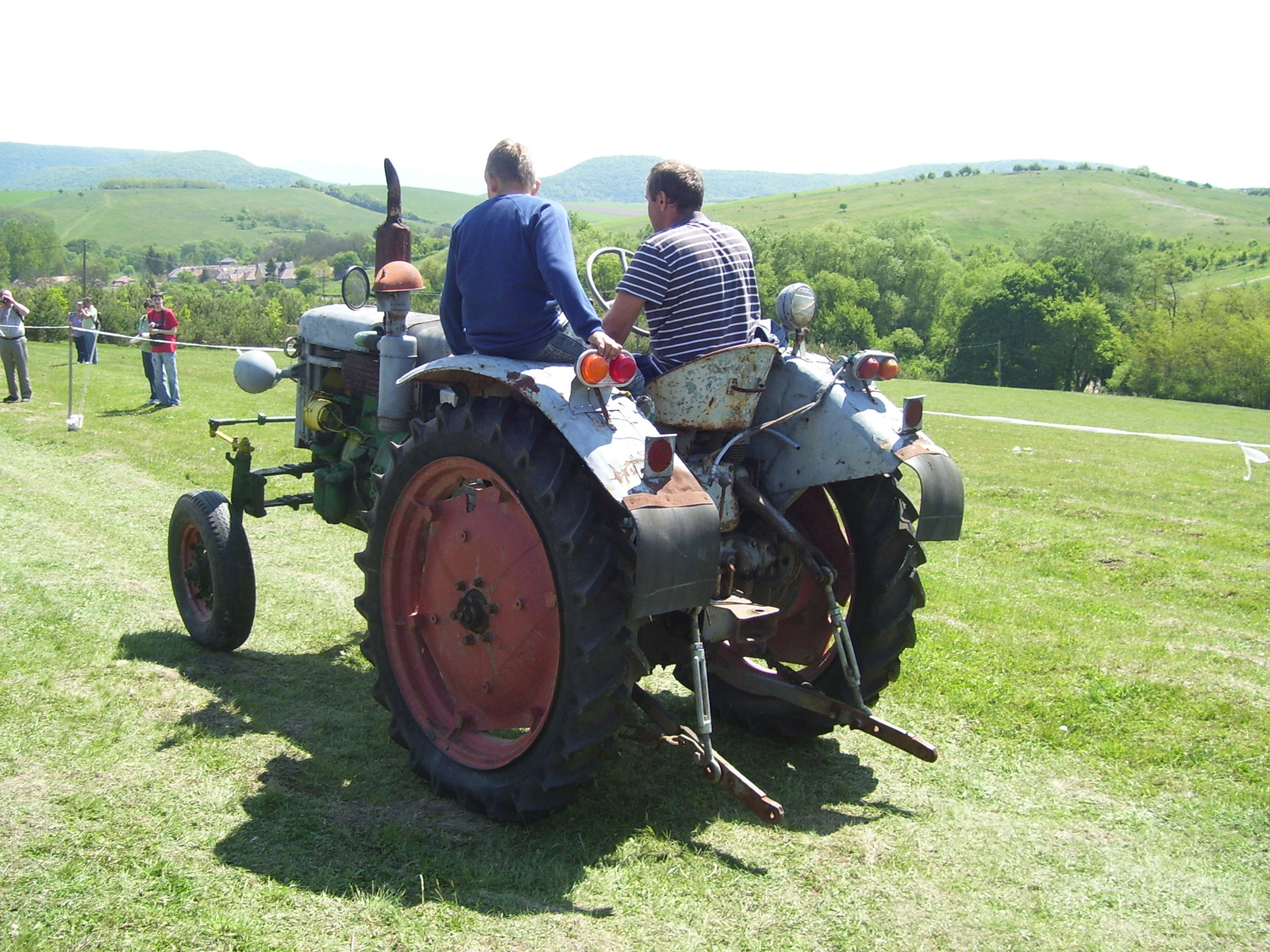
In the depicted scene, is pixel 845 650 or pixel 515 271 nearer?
pixel 515 271

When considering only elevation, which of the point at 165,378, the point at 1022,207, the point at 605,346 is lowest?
the point at 165,378

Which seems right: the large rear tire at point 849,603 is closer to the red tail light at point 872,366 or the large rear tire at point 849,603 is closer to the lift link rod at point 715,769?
the red tail light at point 872,366

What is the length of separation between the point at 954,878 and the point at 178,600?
4103 mm

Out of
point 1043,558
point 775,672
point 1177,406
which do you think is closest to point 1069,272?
point 1177,406

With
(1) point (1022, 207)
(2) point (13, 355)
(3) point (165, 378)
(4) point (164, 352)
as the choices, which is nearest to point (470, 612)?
(4) point (164, 352)

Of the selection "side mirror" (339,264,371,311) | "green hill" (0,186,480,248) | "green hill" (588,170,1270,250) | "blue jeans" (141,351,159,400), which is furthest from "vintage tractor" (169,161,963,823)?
"green hill" (0,186,480,248)

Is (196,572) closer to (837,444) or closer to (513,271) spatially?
(513,271)

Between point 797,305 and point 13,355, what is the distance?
49.6 feet

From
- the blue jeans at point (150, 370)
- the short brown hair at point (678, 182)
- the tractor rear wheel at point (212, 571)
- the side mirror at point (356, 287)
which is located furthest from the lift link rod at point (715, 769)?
the blue jeans at point (150, 370)

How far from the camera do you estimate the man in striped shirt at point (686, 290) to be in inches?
139

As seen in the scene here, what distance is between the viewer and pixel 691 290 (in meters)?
3.55

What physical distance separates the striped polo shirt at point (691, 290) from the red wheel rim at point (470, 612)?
0.83 meters

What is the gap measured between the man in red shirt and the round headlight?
1244 centimetres

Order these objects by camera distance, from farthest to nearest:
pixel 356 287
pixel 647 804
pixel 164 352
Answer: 1. pixel 164 352
2. pixel 356 287
3. pixel 647 804
